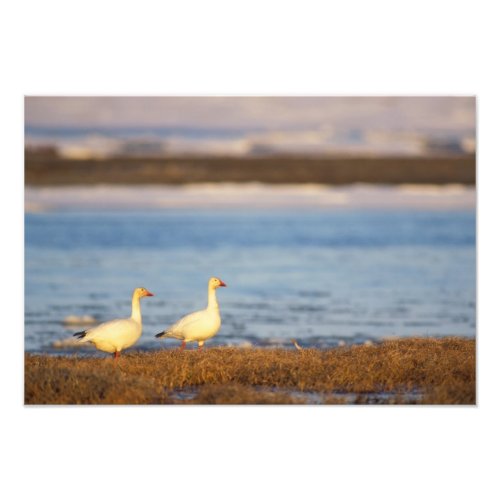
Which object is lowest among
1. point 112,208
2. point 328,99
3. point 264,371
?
point 264,371

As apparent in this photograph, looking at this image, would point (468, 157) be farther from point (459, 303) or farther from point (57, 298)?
point (57, 298)

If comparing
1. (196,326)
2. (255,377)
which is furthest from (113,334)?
(255,377)

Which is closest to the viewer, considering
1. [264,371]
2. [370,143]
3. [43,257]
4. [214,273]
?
[264,371]

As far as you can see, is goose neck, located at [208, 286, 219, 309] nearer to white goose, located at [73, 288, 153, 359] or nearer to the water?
white goose, located at [73, 288, 153, 359]

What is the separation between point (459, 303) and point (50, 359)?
6.43 meters

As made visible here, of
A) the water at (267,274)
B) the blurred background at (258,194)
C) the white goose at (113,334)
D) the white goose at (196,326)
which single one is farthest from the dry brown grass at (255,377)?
the water at (267,274)

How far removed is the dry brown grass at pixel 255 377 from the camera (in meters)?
9.92

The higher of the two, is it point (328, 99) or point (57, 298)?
point (328, 99)

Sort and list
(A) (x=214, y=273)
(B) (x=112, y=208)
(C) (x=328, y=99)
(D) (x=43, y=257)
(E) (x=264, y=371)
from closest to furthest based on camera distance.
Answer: (E) (x=264, y=371) → (C) (x=328, y=99) → (B) (x=112, y=208) → (D) (x=43, y=257) → (A) (x=214, y=273)

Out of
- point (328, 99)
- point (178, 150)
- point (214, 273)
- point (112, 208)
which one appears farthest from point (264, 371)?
point (214, 273)

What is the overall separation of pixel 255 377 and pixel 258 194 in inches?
265

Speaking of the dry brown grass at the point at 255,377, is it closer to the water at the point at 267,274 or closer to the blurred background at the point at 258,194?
the blurred background at the point at 258,194

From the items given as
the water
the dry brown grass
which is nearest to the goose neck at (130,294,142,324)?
the dry brown grass

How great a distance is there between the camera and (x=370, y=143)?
1416cm
